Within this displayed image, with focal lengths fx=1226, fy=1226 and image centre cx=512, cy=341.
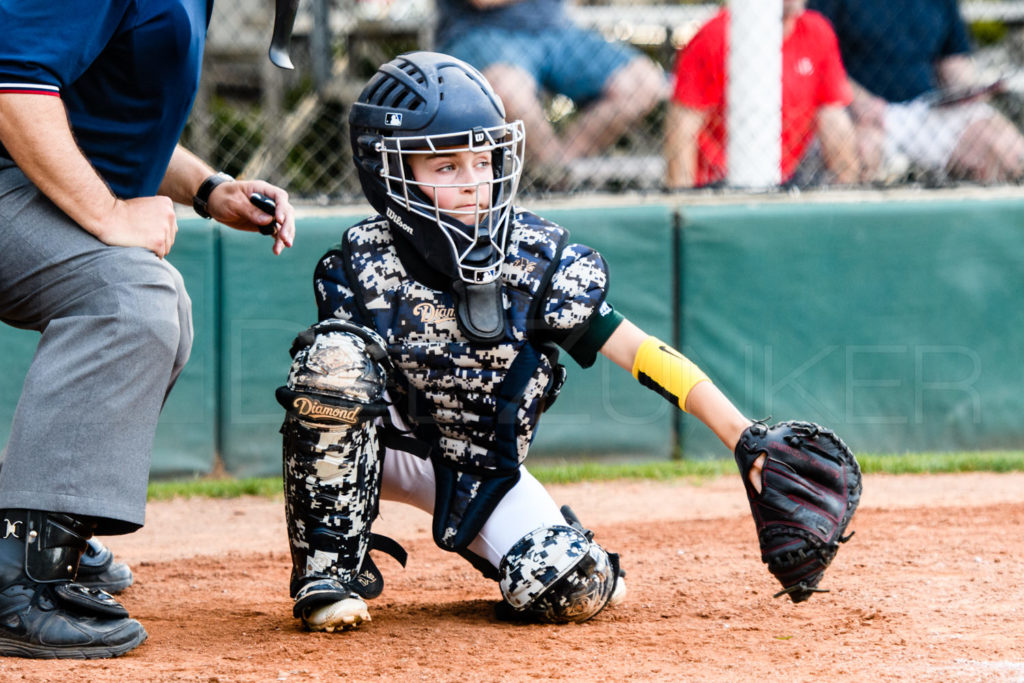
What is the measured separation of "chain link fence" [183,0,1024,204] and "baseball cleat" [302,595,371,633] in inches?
119

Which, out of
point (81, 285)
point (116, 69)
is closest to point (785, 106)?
point (116, 69)

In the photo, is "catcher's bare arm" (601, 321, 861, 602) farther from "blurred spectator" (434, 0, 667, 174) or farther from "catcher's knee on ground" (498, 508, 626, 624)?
"blurred spectator" (434, 0, 667, 174)

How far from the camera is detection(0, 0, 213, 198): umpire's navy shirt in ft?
8.37

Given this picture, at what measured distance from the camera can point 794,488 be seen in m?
2.80

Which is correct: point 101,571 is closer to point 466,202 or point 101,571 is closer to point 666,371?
point 466,202

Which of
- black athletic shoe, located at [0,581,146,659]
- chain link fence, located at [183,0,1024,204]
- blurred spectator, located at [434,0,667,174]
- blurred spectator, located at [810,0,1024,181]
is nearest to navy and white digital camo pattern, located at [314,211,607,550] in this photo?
black athletic shoe, located at [0,581,146,659]

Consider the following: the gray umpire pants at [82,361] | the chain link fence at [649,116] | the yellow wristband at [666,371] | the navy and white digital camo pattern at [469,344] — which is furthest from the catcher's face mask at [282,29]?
the chain link fence at [649,116]

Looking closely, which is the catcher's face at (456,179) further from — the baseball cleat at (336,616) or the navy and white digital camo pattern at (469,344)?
the baseball cleat at (336,616)

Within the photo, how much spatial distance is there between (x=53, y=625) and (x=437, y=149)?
1.43 meters

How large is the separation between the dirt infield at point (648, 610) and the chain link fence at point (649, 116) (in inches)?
74.2

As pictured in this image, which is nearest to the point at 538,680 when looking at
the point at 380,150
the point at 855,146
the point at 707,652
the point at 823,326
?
the point at 707,652

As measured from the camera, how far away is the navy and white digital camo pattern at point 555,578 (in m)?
3.01

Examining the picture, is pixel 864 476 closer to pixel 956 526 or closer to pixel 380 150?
pixel 956 526

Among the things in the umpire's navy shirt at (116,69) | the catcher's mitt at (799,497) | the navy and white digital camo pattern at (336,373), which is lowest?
the catcher's mitt at (799,497)
